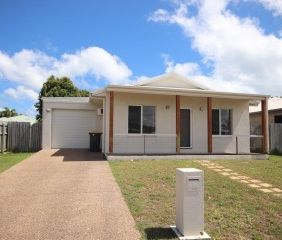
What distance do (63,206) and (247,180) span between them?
5.77 metres

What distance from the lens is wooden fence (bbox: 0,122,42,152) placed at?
2017 centimetres

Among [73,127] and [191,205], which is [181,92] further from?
[191,205]

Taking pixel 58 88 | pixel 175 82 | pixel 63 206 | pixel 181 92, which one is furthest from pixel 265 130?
pixel 58 88

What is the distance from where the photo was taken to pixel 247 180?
395 inches

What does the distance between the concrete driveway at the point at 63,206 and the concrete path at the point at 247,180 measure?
149 inches

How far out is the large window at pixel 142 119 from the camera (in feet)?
52.9

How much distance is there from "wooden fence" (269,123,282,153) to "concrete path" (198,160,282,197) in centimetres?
903

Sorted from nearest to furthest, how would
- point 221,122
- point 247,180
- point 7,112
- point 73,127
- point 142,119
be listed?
point 247,180
point 142,119
point 221,122
point 73,127
point 7,112

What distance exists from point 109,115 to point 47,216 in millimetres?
8881

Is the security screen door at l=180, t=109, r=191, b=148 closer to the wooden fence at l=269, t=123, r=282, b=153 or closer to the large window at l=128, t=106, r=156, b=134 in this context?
the large window at l=128, t=106, r=156, b=134

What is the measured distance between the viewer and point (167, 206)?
22.6 ft

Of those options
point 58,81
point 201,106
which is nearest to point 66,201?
point 201,106

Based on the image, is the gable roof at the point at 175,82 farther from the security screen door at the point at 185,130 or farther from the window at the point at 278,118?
the window at the point at 278,118

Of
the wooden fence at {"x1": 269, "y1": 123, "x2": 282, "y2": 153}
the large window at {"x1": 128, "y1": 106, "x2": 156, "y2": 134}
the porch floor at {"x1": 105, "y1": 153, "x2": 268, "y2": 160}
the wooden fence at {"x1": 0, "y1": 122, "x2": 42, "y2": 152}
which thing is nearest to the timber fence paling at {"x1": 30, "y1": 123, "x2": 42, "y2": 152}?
the wooden fence at {"x1": 0, "y1": 122, "x2": 42, "y2": 152}
